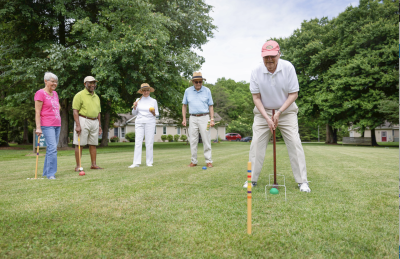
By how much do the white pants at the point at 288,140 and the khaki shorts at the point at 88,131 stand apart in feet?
13.0

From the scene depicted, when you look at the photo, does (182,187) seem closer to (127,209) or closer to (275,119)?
(127,209)

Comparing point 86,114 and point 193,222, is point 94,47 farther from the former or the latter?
point 193,222

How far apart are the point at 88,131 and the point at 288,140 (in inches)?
177

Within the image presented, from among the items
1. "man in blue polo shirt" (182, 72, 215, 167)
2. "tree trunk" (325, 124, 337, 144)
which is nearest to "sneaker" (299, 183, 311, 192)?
"man in blue polo shirt" (182, 72, 215, 167)

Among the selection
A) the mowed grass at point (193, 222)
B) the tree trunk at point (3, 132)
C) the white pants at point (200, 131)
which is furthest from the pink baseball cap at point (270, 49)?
the tree trunk at point (3, 132)

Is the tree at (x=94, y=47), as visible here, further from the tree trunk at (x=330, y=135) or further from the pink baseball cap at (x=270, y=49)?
the tree trunk at (x=330, y=135)

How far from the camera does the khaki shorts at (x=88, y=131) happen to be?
246 inches

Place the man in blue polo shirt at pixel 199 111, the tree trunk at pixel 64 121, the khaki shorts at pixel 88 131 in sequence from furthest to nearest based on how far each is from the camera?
the tree trunk at pixel 64 121
the man in blue polo shirt at pixel 199 111
the khaki shorts at pixel 88 131

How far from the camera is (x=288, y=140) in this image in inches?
164

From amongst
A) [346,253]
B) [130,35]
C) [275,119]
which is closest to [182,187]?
[275,119]

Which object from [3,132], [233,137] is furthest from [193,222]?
[233,137]

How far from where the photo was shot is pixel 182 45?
76.0ft

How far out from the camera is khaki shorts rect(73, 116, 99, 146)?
20.5 ft

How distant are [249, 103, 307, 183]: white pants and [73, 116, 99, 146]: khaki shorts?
3.96 metres
